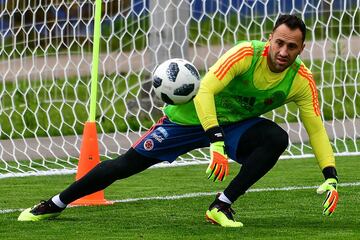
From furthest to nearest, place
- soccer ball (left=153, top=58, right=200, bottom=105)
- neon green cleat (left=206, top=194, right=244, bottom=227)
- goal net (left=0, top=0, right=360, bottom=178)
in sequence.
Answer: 1. goal net (left=0, top=0, right=360, bottom=178)
2. neon green cleat (left=206, top=194, right=244, bottom=227)
3. soccer ball (left=153, top=58, right=200, bottom=105)

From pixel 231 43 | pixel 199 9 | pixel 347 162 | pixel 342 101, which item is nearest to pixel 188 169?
pixel 347 162

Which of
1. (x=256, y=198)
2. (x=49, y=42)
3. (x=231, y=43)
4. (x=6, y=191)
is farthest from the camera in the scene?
(x=231, y=43)

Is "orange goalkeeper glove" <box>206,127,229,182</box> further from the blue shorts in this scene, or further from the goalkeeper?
the blue shorts

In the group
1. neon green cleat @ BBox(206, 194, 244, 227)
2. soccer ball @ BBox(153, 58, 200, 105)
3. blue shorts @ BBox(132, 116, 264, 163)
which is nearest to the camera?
soccer ball @ BBox(153, 58, 200, 105)

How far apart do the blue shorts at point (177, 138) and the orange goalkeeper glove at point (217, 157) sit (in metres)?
0.44

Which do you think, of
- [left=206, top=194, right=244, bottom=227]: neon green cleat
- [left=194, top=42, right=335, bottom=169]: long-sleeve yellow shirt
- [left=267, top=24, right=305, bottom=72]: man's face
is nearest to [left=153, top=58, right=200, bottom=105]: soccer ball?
[left=194, top=42, right=335, bottom=169]: long-sleeve yellow shirt

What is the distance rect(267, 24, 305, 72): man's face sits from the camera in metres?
7.26

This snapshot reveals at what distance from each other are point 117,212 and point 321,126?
1.56 meters

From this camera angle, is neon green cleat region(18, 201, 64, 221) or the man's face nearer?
the man's face

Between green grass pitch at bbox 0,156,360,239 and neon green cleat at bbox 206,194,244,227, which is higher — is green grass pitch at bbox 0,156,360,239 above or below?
below

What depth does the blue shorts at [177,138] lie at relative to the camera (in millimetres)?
7621

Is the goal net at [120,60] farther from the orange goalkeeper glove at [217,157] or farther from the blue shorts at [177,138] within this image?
the orange goalkeeper glove at [217,157]

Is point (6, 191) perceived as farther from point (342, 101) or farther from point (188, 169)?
point (342, 101)

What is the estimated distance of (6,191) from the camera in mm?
9734
